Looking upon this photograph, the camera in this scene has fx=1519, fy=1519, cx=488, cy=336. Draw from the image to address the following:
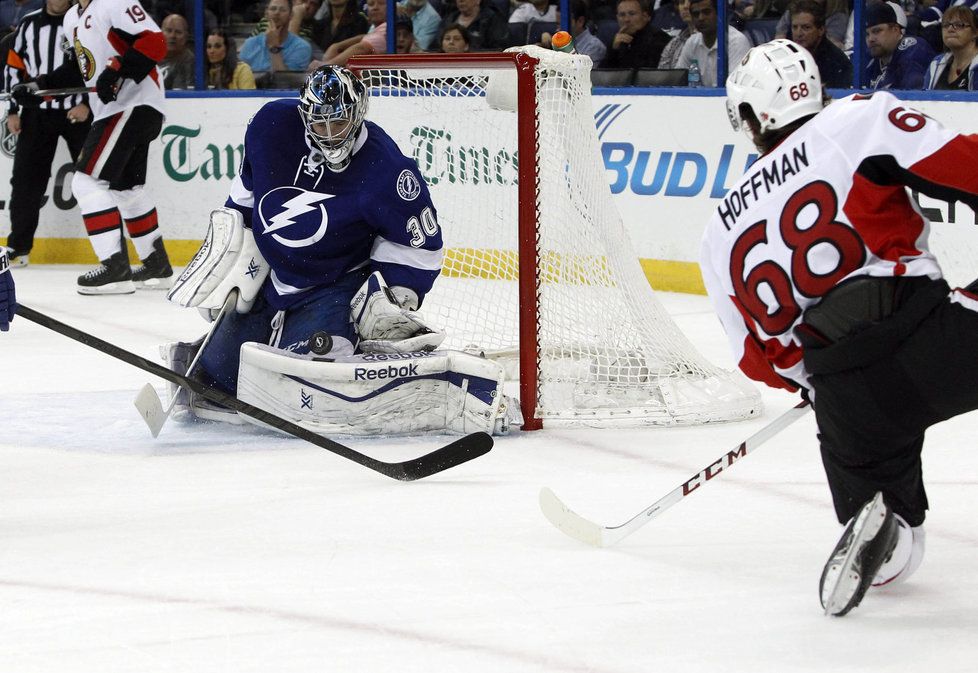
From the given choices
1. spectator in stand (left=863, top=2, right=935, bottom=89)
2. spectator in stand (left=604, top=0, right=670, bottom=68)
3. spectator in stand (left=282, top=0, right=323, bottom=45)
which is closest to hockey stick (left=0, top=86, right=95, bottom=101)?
spectator in stand (left=282, top=0, right=323, bottom=45)

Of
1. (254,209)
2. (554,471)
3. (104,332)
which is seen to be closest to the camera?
(554,471)

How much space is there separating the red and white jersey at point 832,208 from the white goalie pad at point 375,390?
50.7 inches

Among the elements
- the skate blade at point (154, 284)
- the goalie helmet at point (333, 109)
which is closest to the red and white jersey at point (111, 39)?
the skate blade at point (154, 284)

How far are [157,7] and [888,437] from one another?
6178 mm

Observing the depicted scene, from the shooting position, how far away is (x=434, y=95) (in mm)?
4562

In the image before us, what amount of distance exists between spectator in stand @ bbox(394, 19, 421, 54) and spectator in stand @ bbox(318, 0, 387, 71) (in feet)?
0.27

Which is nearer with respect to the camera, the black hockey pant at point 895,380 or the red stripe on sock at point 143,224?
the black hockey pant at point 895,380

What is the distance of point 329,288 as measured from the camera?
385 centimetres

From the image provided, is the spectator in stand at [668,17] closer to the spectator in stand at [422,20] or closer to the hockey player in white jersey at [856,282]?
the spectator in stand at [422,20]

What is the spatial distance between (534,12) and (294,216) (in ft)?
11.4

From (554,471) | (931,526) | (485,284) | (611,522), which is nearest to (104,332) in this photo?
(485,284)

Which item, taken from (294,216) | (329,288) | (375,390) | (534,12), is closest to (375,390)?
(375,390)

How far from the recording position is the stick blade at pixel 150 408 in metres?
3.71

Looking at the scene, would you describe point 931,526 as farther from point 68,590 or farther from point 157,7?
point 157,7
